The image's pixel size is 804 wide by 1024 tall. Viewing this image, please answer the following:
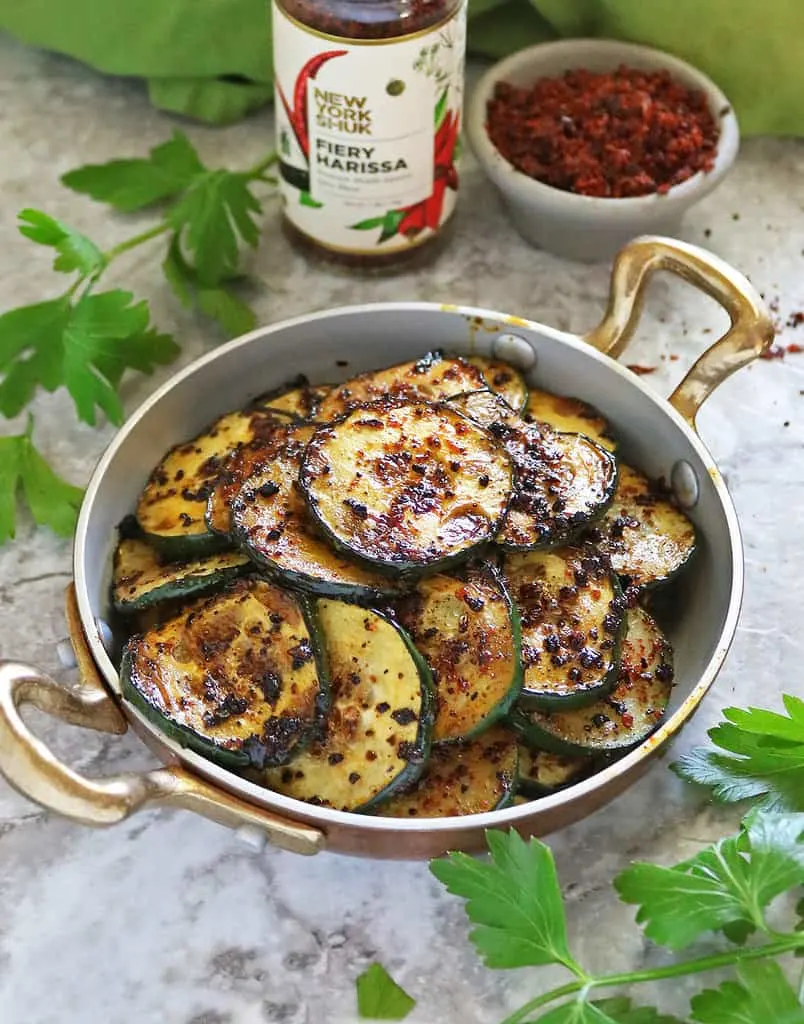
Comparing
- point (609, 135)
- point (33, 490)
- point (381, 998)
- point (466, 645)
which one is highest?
point (609, 135)

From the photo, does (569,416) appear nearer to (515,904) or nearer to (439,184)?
(439,184)

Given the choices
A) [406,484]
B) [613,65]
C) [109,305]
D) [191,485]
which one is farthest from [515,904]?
[613,65]

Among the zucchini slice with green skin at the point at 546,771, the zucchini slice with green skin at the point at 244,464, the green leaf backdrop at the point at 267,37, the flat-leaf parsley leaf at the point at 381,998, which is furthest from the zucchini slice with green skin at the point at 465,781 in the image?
the green leaf backdrop at the point at 267,37

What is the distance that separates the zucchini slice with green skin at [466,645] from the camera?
873 millimetres

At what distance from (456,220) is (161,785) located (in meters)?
0.91

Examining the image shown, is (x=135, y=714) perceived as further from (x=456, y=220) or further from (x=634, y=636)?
(x=456, y=220)

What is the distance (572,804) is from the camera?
844 millimetres

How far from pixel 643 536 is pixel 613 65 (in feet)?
2.39

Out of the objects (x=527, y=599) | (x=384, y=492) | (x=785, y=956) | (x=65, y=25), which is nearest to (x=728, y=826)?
(x=785, y=956)

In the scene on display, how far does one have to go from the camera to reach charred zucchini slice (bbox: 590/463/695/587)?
101 centimetres

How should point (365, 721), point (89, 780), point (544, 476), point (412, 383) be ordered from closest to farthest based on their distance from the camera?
point (89, 780) < point (365, 721) < point (544, 476) < point (412, 383)

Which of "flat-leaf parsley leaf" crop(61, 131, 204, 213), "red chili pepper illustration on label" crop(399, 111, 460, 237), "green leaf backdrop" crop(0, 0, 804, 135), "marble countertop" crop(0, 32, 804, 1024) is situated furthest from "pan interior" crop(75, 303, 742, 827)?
"green leaf backdrop" crop(0, 0, 804, 135)

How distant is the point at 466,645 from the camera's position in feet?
2.92

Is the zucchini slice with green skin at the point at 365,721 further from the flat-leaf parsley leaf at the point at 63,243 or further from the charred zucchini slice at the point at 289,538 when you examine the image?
the flat-leaf parsley leaf at the point at 63,243
